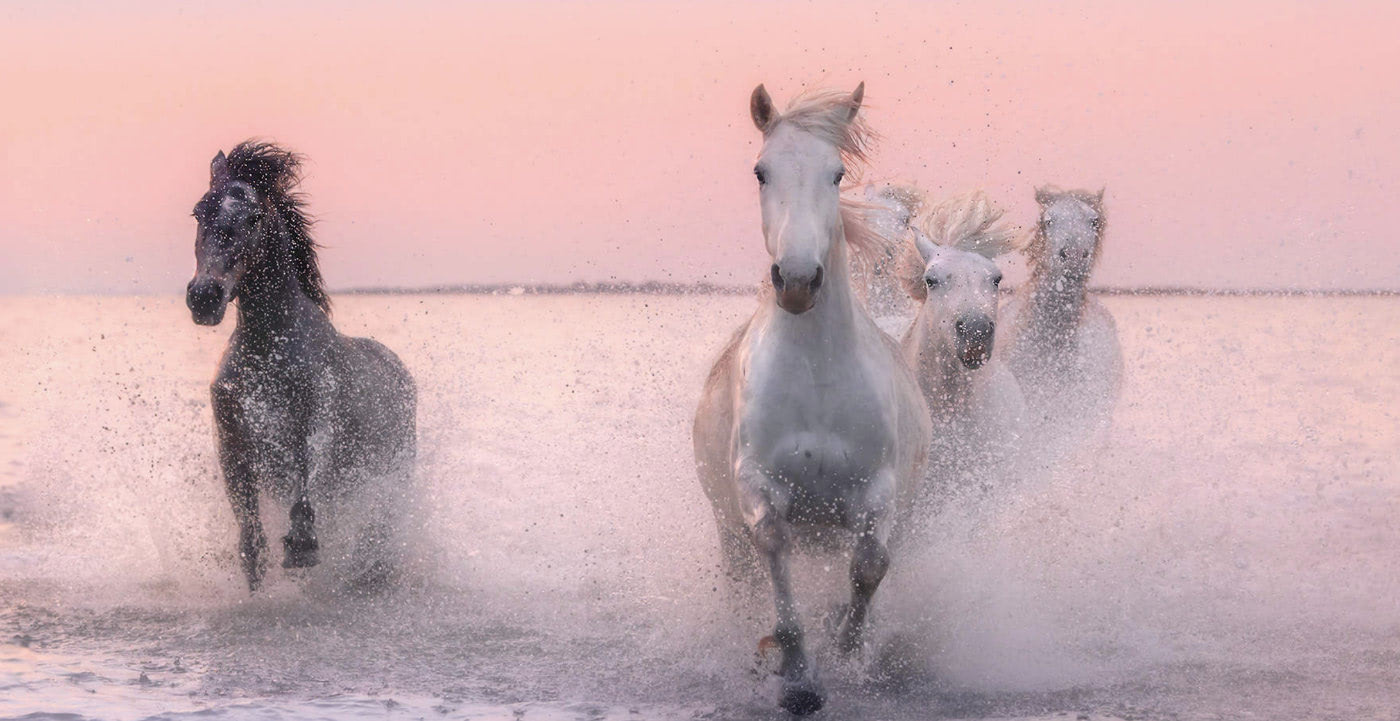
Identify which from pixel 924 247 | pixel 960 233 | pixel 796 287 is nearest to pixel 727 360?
pixel 796 287

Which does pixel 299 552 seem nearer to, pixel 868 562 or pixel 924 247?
pixel 868 562

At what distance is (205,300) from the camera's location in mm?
6160

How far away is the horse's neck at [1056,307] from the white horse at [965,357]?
1126 millimetres

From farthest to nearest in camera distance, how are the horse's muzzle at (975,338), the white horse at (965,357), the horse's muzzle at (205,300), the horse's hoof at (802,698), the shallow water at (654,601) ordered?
1. the horse's muzzle at (205,300)
2. the white horse at (965,357)
3. the horse's muzzle at (975,338)
4. the shallow water at (654,601)
5. the horse's hoof at (802,698)

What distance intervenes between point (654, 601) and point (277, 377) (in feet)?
6.88

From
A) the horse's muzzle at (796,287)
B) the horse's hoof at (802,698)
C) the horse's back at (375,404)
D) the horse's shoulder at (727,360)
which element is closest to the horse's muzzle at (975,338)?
the horse's shoulder at (727,360)

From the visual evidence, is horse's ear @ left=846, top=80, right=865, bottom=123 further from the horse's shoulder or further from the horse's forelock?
the horse's shoulder

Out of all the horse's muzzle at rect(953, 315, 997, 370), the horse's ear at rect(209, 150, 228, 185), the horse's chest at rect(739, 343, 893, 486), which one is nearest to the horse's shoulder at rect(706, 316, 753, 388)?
the horse's chest at rect(739, 343, 893, 486)

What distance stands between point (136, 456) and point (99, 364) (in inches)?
646

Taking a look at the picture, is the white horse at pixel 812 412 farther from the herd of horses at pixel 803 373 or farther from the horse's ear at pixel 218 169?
the horse's ear at pixel 218 169

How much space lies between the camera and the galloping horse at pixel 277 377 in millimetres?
6336

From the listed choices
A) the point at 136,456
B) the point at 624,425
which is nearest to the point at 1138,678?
the point at 136,456

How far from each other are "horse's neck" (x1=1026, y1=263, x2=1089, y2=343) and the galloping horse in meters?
3.66

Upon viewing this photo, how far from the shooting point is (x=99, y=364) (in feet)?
79.4
